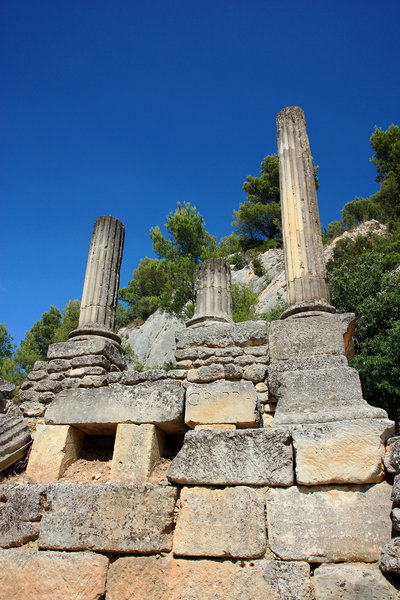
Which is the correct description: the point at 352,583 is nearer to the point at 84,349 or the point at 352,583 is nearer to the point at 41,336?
the point at 84,349

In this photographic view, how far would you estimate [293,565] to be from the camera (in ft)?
9.64

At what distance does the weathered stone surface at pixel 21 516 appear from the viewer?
363 centimetres

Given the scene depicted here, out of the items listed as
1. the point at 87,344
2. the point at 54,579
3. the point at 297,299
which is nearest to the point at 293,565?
the point at 54,579

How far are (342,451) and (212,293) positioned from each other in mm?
4387

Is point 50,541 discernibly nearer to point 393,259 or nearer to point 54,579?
point 54,579

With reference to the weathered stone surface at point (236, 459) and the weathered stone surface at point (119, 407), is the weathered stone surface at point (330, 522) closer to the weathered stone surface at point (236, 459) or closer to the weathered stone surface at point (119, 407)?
the weathered stone surface at point (236, 459)

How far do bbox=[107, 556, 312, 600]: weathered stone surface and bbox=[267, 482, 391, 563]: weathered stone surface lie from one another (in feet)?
0.45

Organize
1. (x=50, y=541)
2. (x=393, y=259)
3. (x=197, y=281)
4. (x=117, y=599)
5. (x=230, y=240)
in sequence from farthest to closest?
(x=230, y=240), (x=393, y=259), (x=197, y=281), (x=50, y=541), (x=117, y=599)

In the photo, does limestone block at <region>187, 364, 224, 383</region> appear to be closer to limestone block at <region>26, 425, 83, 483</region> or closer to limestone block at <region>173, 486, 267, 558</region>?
limestone block at <region>26, 425, 83, 483</region>

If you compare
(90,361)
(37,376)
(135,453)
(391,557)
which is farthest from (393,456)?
(37,376)

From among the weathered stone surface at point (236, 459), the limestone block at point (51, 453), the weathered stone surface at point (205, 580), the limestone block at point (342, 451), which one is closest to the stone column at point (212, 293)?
the limestone block at point (51, 453)

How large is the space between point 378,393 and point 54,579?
10.6 meters

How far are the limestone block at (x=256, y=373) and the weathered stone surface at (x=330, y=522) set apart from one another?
5.84 feet

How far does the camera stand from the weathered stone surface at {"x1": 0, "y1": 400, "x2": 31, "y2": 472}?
15.3 feet
